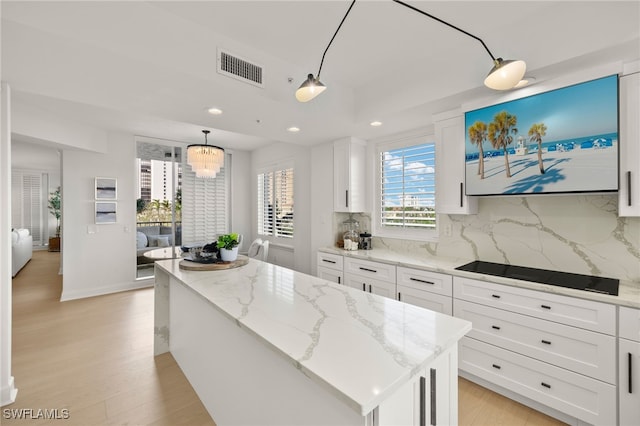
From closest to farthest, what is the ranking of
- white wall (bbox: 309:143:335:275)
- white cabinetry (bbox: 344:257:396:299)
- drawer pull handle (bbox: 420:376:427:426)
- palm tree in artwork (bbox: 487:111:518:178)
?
drawer pull handle (bbox: 420:376:427:426) → palm tree in artwork (bbox: 487:111:518:178) → white cabinetry (bbox: 344:257:396:299) → white wall (bbox: 309:143:335:275)

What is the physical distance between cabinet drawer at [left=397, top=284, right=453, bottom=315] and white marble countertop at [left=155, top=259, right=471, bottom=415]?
111 cm

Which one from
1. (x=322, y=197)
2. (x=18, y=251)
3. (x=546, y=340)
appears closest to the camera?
(x=546, y=340)

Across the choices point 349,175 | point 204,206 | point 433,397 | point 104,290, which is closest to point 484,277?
point 433,397

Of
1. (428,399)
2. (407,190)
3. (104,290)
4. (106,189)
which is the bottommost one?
(104,290)

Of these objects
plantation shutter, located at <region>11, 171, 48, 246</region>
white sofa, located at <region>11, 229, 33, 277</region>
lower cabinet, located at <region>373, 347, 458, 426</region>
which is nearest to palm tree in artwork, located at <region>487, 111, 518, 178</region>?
lower cabinet, located at <region>373, 347, 458, 426</region>

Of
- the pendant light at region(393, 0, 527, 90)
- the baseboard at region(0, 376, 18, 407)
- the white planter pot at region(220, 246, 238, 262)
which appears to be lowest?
the baseboard at region(0, 376, 18, 407)

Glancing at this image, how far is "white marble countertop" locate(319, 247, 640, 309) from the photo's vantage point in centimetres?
166

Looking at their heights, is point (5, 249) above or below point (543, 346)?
above

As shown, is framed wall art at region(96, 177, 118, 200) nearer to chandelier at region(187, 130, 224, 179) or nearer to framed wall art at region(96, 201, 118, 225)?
framed wall art at region(96, 201, 118, 225)

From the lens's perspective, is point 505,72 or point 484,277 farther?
point 484,277

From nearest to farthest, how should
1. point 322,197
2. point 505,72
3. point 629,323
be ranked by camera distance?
point 505,72 → point 629,323 → point 322,197

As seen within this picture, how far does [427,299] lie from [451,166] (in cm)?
125

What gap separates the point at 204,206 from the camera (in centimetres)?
579

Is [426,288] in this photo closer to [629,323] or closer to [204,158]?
[629,323]
